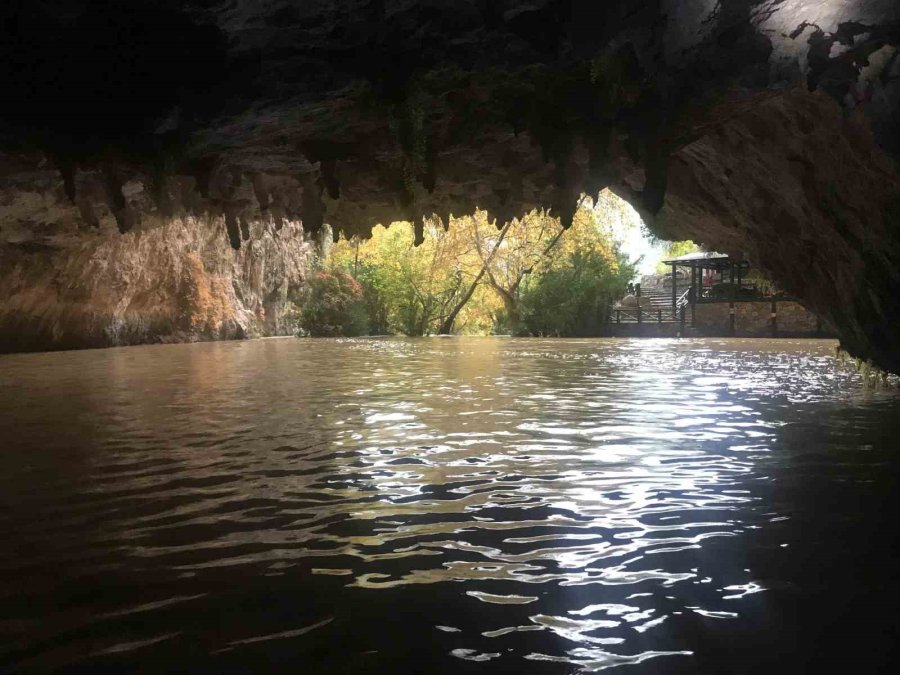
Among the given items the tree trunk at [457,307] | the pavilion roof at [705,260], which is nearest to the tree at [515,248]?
the tree trunk at [457,307]

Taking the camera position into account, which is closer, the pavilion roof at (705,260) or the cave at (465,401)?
the cave at (465,401)

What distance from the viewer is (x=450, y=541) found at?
12.6 feet

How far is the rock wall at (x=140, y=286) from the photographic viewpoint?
21.2 metres

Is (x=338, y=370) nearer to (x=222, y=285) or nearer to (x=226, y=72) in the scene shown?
(x=226, y=72)

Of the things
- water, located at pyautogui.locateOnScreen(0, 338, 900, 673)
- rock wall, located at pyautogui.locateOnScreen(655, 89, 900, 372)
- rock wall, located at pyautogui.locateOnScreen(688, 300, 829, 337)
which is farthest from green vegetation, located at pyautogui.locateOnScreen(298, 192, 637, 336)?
water, located at pyautogui.locateOnScreen(0, 338, 900, 673)

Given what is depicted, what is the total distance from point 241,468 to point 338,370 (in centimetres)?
1013

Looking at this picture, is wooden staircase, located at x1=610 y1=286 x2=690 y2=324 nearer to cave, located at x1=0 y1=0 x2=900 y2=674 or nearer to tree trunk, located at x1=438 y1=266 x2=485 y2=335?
tree trunk, located at x1=438 y1=266 x2=485 y2=335

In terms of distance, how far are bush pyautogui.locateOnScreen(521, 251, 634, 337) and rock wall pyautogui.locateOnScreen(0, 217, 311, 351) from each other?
14.7 metres

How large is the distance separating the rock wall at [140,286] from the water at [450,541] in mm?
9629

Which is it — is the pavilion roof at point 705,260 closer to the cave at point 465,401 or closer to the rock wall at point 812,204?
the cave at point 465,401

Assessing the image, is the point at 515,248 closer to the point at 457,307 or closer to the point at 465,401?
the point at 457,307

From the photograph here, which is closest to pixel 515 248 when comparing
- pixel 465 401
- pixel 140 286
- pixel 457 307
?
pixel 457 307

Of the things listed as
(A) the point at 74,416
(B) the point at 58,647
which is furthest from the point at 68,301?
(B) the point at 58,647

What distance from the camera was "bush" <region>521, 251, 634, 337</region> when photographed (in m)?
41.9
